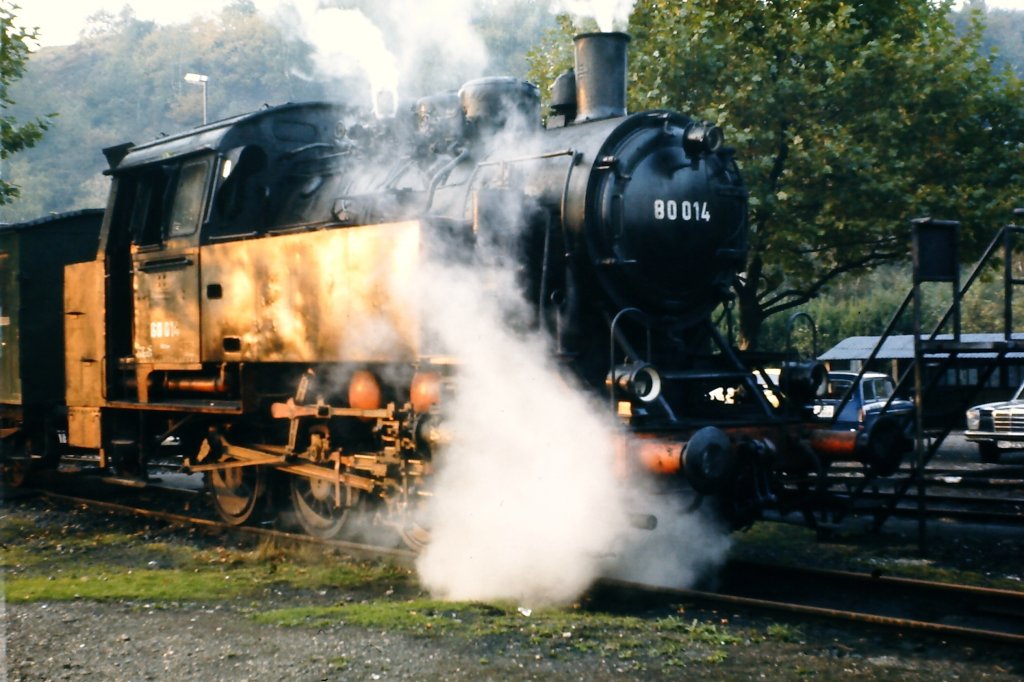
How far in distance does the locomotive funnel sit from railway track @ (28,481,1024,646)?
10.6ft

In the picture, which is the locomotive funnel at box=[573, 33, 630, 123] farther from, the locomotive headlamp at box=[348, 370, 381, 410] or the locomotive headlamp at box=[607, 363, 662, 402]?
the locomotive headlamp at box=[348, 370, 381, 410]

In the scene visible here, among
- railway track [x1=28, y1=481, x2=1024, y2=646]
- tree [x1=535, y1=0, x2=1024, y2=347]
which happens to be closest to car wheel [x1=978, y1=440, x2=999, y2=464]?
tree [x1=535, y1=0, x2=1024, y2=347]

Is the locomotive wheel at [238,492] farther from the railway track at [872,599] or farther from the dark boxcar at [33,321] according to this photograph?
the railway track at [872,599]

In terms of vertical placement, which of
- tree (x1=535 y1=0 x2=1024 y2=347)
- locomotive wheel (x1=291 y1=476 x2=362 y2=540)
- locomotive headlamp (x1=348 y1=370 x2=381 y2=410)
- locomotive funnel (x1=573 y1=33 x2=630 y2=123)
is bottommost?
locomotive wheel (x1=291 y1=476 x2=362 y2=540)

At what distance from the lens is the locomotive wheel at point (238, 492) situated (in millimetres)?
9242

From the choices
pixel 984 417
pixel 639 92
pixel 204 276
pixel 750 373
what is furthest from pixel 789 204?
pixel 204 276

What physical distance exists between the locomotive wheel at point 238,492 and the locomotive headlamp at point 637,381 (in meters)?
3.77

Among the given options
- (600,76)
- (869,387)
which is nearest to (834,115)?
(869,387)

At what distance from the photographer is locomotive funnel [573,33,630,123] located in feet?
25.2

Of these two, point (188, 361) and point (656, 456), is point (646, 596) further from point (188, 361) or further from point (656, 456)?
point (188, 361)

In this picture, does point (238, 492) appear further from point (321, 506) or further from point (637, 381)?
point (637, 381)

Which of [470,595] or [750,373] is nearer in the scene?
[470,595]

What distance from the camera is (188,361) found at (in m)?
9.36

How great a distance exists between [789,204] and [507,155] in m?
8.55
